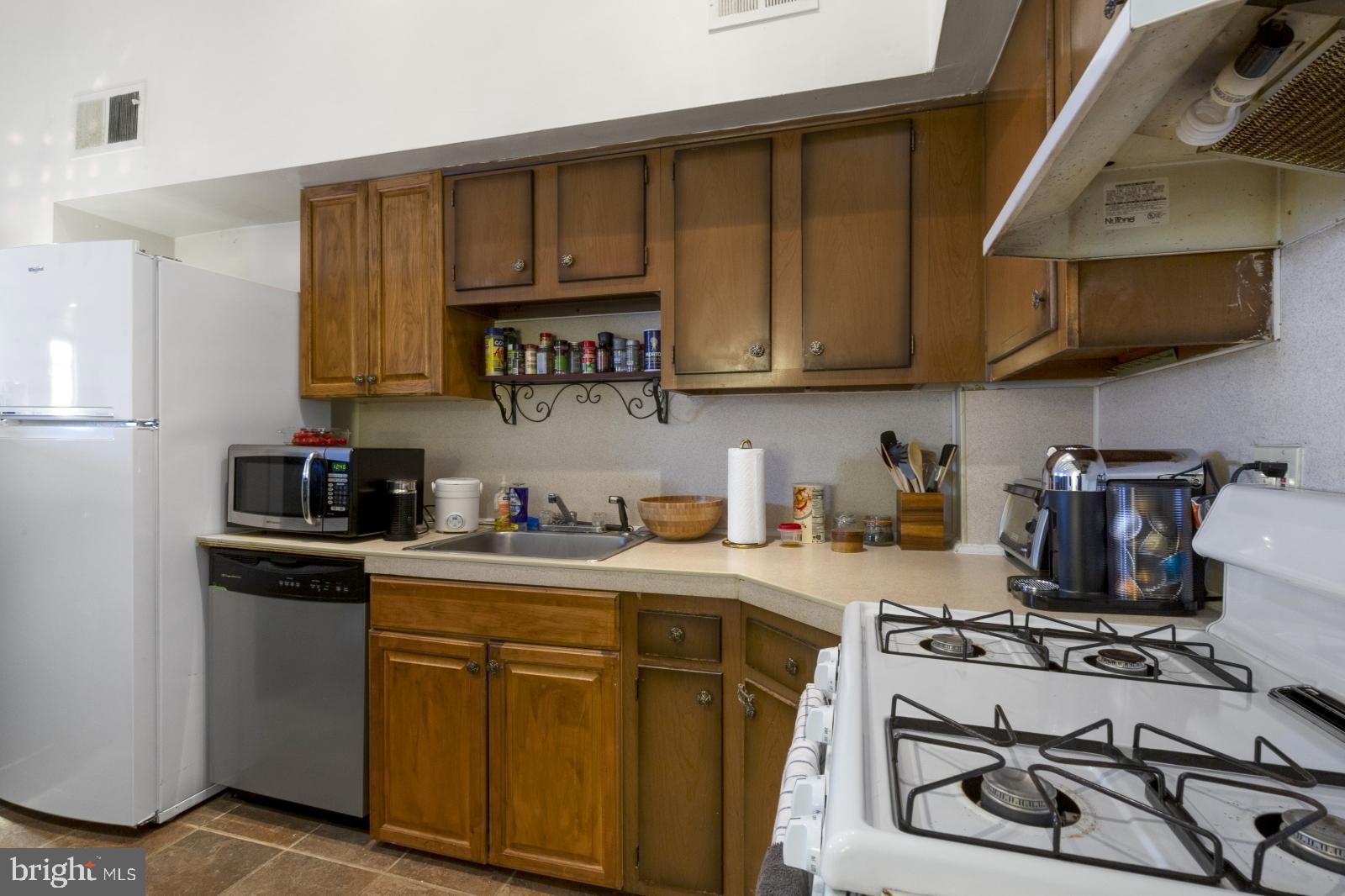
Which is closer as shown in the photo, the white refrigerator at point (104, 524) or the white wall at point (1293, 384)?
the white wall at point (1293, 384)

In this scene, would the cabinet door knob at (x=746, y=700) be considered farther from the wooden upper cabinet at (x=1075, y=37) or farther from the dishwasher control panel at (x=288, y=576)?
the wooden upper cabinet at (x=1075, y=37)

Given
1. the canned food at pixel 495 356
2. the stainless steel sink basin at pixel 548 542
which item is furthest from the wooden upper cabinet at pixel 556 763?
the canned food at pixel 495 356

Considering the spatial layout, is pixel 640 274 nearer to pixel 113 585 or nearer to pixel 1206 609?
pixel 1206 609

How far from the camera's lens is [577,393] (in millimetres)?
2463

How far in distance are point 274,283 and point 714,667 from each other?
2692 mm

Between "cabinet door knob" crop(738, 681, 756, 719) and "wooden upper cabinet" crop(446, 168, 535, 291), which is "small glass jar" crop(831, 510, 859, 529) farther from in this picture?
"wooden upper cabinet" crop(446, 168, 535, 291)

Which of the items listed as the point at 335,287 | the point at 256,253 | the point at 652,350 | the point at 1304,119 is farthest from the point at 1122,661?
the point at 256,253

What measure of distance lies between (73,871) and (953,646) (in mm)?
2527

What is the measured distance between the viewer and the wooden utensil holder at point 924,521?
6.31 feet

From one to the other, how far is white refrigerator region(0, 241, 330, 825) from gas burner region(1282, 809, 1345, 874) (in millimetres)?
2646

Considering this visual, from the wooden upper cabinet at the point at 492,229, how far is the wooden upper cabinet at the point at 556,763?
1271 mm

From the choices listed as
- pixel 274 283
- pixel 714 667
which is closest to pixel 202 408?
pixel 274 283

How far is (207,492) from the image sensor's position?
2.22m

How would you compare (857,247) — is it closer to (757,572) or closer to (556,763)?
Answer: (757,572)
